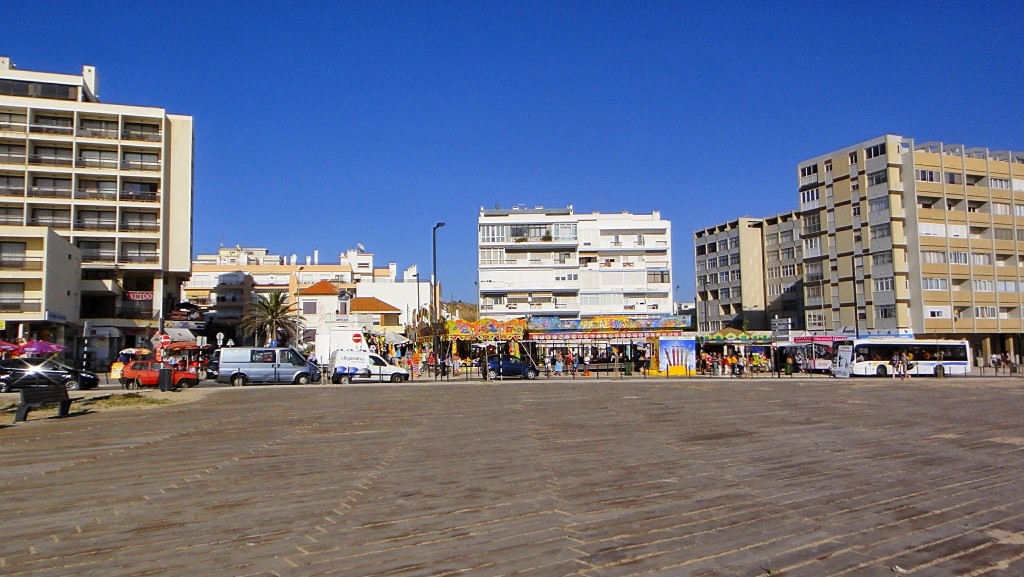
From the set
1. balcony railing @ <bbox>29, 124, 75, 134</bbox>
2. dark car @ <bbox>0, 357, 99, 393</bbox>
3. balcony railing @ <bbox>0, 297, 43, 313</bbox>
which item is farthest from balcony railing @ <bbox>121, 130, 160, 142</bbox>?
dark car @ <bbox>0, 357, 99, 393</bbox>

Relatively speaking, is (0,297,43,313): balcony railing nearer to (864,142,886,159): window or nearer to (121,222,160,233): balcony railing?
(121,222,160,233): balcony railing

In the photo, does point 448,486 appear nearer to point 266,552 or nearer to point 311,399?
point 266,552

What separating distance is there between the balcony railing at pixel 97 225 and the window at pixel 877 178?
6665cm

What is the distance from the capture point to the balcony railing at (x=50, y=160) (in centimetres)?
5547

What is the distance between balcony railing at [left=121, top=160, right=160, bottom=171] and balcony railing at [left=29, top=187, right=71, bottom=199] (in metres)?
4.28

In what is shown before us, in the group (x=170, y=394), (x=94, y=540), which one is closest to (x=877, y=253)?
(x=170, y=394)

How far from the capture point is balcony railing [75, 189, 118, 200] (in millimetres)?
56625

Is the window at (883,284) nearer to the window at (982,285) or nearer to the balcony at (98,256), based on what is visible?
the window at (982,285)

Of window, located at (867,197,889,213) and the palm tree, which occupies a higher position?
window, located at (867,197,889,213)

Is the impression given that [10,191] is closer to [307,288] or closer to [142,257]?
[142,257]

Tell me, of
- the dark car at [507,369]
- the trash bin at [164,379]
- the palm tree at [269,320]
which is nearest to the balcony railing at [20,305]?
the palm tree at [269,320]

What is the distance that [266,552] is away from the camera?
6645 mm

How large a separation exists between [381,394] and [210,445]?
15.5 meters

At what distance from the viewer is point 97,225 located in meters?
56.9
